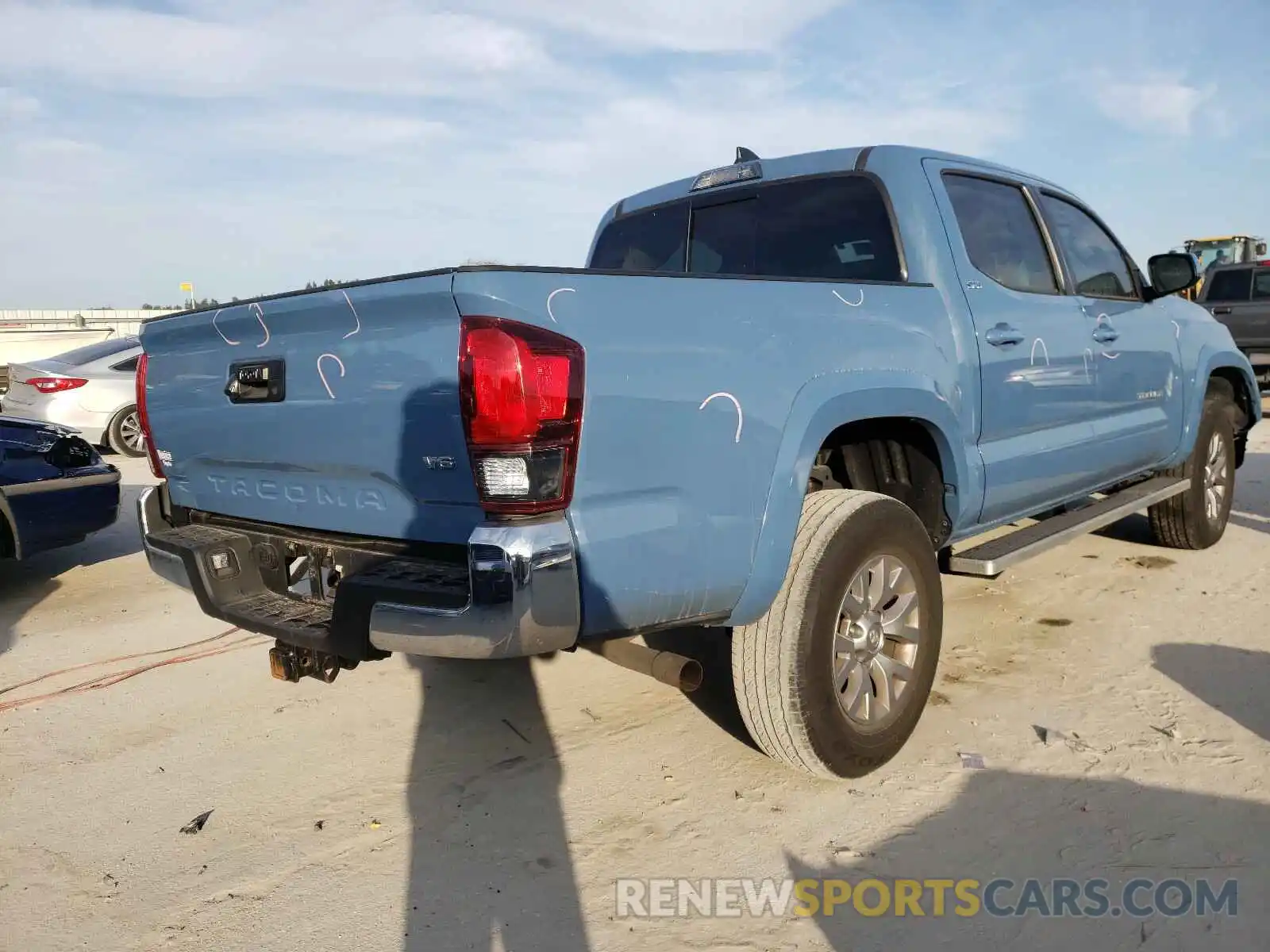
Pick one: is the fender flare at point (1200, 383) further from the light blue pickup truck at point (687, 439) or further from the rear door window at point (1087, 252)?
the light blue pickup truck at point (687, 439)

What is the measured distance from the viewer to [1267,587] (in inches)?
189

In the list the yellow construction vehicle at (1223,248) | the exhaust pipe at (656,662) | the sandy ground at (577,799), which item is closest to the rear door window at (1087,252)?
the sandy ground at (577,799)

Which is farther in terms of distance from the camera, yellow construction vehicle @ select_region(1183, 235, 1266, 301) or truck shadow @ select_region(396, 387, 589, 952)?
yellow construction vehicle @ select_region(1183, 235, 1266, 301)

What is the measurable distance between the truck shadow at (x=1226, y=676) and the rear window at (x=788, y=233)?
6.51 ft

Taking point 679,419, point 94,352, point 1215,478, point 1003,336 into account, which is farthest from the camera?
point 94,352

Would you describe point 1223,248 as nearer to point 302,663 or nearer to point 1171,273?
point 1171,273

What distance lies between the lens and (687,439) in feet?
7.48

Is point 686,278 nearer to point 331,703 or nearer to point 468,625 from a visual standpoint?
point 468,625

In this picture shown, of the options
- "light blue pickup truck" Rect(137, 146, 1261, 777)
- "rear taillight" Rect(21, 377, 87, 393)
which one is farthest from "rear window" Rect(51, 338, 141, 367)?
"light blue pickup truck" Rect(137, 146, 1261, 777)

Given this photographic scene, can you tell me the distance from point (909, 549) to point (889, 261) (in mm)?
1054

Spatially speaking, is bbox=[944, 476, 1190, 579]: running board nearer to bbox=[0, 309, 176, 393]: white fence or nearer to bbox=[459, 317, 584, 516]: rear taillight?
bbox=[459, 317, 584, 516]: rear taillight

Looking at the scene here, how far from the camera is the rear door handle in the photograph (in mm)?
3396

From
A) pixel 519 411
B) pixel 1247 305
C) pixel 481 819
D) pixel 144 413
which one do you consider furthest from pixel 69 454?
pixel 1247 305

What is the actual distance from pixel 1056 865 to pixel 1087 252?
3.09 metres
